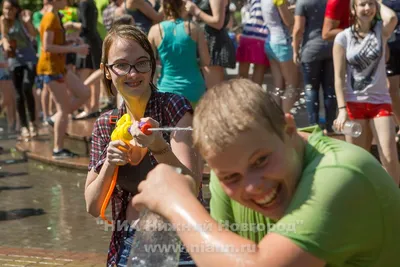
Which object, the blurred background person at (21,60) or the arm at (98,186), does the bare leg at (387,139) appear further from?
the blurred background person at (21,60)

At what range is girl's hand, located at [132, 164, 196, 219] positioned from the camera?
2.11m

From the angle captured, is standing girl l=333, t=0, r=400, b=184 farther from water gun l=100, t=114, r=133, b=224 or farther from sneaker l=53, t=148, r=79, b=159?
sneaker l=53, t=148, r=79, b=159

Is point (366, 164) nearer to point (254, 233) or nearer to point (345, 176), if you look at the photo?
point (345, 176)

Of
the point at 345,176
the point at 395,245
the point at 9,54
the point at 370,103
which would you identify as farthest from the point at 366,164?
the point at 9,54

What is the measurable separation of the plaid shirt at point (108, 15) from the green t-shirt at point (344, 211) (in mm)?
9065

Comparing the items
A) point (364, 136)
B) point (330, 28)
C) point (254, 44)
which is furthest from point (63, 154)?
point (364, 136)

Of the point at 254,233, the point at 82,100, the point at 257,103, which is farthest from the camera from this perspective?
the point at 82,100

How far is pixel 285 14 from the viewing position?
870 cm

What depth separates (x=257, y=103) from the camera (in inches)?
78.1

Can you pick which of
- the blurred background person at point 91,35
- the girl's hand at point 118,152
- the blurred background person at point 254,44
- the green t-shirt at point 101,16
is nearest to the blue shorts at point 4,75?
the blurred background person at point 91,35

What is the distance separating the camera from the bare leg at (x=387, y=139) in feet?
20.9

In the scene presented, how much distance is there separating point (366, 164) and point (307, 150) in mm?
177

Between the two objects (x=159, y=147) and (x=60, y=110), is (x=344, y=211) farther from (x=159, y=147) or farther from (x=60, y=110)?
(x=60, y=110)

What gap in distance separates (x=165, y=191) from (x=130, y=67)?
165cm
